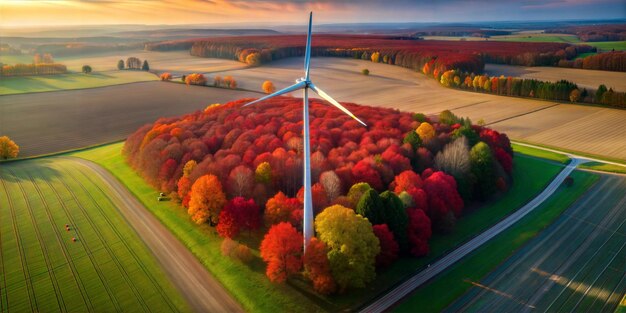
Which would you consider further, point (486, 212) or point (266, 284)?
point (486, 212)

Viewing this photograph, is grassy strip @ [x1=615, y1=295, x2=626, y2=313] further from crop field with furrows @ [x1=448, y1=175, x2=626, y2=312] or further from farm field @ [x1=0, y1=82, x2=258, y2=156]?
farm field @ [x1=0, y1=82, x2=258, y2=156]

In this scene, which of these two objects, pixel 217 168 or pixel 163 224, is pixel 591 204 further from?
pixel 163 224

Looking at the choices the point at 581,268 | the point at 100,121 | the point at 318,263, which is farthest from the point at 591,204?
the point at 100,121

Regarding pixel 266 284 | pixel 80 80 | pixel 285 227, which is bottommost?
pixel 266 284

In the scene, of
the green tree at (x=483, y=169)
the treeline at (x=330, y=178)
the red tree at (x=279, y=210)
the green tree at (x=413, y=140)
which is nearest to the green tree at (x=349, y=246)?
the treeline at (x=330, y=178)

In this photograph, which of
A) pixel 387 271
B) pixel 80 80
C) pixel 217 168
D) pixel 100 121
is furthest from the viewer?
pixel 80 80

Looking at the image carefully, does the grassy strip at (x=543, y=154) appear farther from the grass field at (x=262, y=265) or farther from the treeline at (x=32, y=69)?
the treeline at (x=32, y=69)
